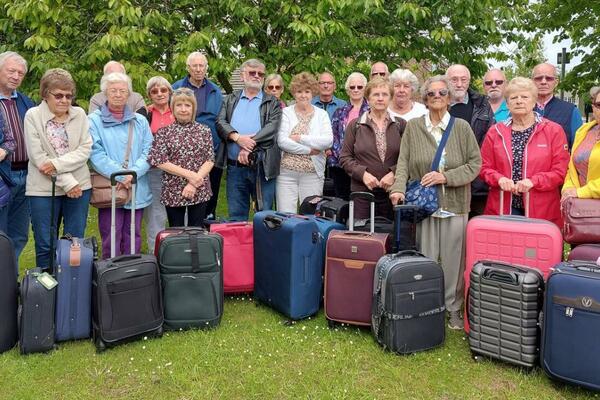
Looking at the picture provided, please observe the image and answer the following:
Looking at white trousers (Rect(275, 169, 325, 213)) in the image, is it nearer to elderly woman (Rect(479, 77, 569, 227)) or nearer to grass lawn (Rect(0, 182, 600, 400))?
grass lawn (Rect(0, 182, 600, 400))

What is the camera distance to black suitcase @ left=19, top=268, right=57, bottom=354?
3859 millimetres

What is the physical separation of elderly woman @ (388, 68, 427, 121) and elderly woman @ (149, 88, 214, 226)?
1.85 m

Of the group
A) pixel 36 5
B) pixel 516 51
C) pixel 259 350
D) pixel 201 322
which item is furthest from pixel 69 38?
pixel 516 51

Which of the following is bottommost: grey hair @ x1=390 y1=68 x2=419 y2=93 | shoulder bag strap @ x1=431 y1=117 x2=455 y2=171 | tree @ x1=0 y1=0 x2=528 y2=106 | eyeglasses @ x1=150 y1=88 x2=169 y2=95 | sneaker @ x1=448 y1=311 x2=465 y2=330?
sneaker @ x1=448 y1=311 x2=465 y2=330

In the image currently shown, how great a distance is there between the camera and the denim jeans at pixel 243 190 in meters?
5.68

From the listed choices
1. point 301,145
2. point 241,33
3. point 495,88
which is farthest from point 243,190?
point 495,88

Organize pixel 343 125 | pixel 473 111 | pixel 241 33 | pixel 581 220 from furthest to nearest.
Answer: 1. pixel 241 33
2. pixel 343 125
3. pixel 473 111
4. pixel 581 220

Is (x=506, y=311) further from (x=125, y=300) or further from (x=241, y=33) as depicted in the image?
(x=241, y=33)

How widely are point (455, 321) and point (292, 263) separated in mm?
1449

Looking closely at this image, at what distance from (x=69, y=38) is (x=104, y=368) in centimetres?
554

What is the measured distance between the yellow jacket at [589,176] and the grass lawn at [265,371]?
4.34 ft

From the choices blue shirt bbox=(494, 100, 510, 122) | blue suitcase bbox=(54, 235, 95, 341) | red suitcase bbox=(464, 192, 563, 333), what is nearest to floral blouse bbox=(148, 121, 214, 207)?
blue suitcase bbox=(54, 235, 95, 341)

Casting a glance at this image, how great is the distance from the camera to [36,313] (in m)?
3.90

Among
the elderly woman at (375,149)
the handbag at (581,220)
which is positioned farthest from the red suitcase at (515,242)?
the elderly woman at (375,149)
